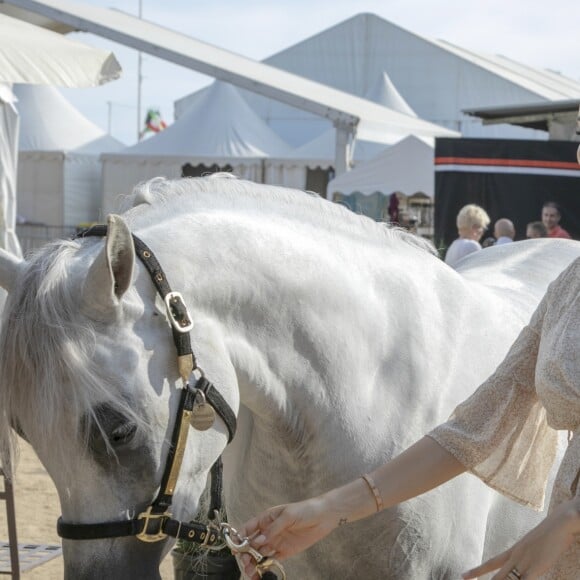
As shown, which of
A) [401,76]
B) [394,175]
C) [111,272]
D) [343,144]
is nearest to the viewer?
[111,272]

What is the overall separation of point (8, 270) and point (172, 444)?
458 mm

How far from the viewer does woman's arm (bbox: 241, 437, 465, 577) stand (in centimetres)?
182

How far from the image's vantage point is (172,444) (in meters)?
1.83

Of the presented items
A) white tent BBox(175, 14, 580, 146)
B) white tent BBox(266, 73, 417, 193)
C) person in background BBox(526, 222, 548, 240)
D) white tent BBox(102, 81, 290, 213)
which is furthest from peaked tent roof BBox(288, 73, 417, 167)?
white tent BBox(175, 14, 580, 146)

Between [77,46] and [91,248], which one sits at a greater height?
[77,46]

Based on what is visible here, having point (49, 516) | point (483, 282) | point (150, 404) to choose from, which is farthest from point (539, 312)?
point (49, 516)

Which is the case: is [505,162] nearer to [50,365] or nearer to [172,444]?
[172,444]

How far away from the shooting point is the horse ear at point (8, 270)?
1865 millimetres

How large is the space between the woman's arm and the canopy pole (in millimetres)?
10200

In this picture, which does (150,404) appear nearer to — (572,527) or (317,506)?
(317,506)

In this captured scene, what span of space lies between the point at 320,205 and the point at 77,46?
4.23 m

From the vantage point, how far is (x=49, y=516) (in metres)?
5.98

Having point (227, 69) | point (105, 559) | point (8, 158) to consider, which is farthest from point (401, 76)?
point (105, 559)

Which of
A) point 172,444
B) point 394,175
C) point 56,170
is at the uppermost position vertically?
point 56,170
